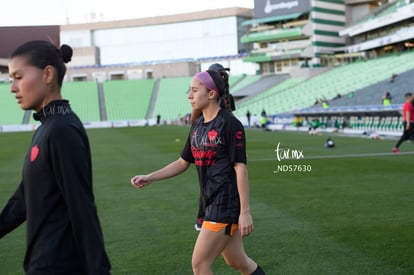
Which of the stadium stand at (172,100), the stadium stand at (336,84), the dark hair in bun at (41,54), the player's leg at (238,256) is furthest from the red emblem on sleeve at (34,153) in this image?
the stadium stand at (172,100)

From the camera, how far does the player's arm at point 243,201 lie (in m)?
4.39

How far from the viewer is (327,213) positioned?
9266 mm

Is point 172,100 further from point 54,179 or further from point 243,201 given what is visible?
point 54,179

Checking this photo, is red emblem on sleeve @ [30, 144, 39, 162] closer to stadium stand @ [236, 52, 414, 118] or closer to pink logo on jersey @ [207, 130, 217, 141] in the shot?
pink logo on jersey @ [207, 130, 217, 141]

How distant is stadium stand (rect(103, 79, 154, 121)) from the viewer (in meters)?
72.1

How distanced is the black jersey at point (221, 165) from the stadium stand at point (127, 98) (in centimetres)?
6682

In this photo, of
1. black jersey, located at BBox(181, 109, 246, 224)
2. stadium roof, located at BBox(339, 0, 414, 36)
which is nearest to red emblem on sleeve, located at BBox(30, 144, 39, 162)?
black jersey, located at BBox(181, 109, 246, 224)

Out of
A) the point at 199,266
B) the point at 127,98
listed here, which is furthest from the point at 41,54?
the point at 127,98

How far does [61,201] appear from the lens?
295cm

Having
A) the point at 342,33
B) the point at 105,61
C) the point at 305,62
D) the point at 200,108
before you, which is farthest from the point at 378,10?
the point at 200,108

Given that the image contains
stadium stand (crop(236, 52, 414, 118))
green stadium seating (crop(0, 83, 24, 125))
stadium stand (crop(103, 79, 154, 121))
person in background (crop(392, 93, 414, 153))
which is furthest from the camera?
stadium stand (crop(103, 79, 154, 121))

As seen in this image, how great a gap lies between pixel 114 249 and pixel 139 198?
165 inches

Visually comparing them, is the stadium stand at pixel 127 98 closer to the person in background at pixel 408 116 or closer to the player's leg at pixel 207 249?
the person in background at pixel 408 116

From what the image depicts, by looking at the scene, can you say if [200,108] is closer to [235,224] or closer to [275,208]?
[235,224]
